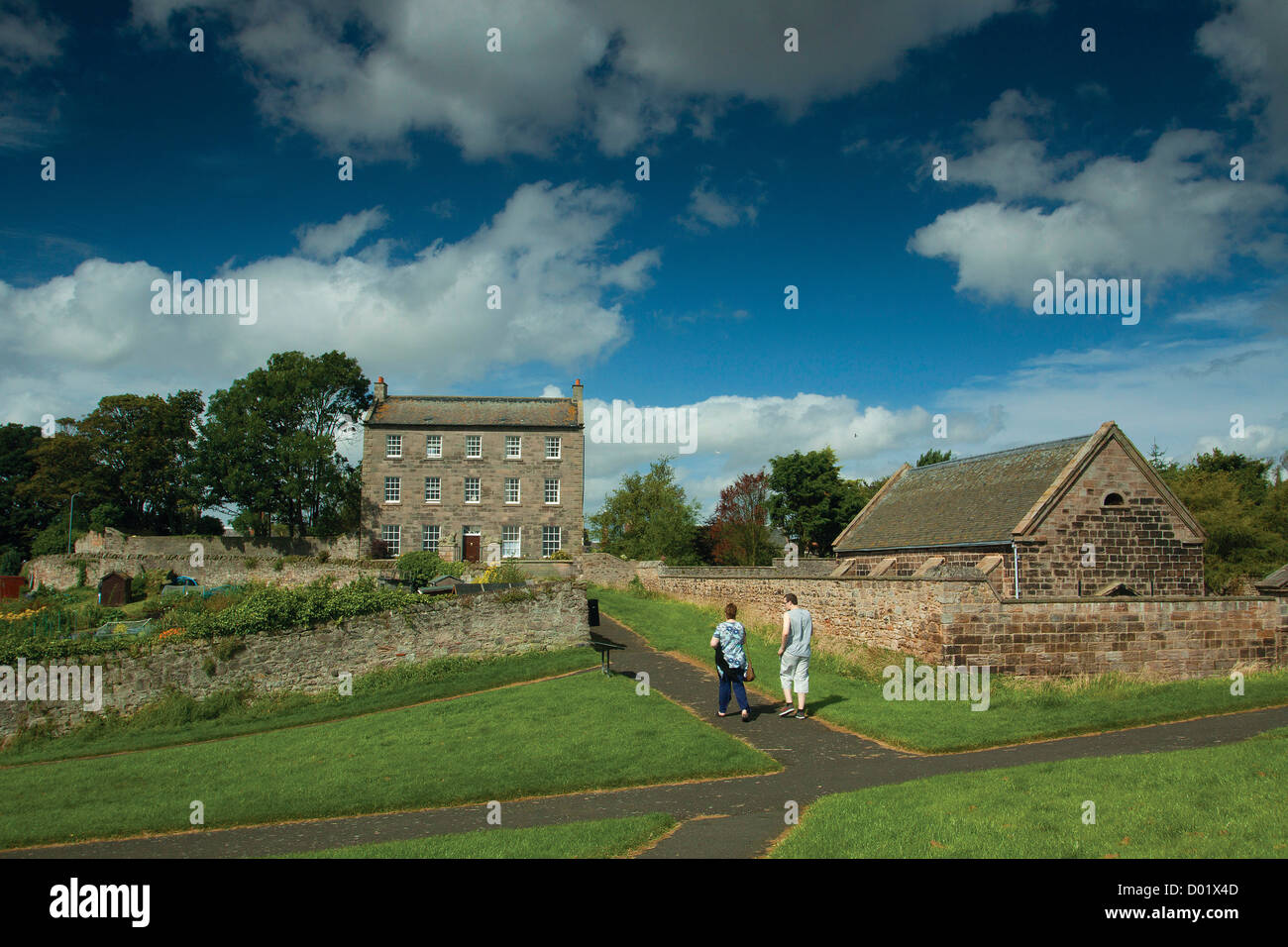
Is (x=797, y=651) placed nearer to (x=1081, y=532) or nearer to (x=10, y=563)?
(x=1081, y=532)

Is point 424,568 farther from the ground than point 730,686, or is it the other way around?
point 424,568

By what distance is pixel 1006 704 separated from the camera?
15.0 m

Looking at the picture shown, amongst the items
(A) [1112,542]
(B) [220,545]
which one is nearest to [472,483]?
(B) [220,545]

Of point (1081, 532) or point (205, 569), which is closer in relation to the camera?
point (1081, 532)

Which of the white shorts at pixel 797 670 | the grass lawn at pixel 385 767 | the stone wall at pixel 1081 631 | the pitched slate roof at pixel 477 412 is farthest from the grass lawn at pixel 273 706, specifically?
the pitched slate roof at pixel 477 412

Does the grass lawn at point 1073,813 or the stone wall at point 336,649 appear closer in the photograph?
the grass lawn at point 1073,813

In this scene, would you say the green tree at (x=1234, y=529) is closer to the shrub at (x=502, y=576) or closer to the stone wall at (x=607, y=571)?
the stone wall at (x=607, y=571)

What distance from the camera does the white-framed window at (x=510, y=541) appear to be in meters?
51.5

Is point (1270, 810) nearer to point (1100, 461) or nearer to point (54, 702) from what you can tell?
point (1100, 461)

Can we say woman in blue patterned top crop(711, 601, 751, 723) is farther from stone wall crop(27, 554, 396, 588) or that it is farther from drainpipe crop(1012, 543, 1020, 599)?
stone wall crop(27, 554, 396, 588)

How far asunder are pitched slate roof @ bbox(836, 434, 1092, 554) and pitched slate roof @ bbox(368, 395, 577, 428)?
24.8m

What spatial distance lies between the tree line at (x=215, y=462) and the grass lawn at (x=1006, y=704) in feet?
128

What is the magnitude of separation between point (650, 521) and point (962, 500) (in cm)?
3574

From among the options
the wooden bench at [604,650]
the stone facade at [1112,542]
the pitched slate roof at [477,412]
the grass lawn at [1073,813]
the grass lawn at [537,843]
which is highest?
the pitched slate roof at [477,412]
